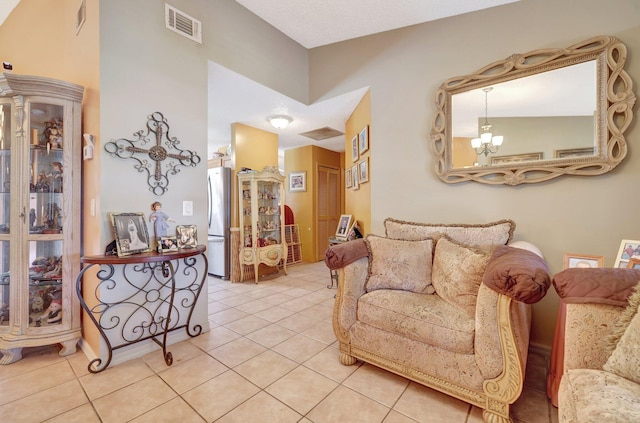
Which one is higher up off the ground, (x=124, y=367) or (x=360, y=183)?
(x=360, y=183)

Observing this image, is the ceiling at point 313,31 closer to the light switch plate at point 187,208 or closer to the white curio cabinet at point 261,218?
the white curio cabinet at point 261,218

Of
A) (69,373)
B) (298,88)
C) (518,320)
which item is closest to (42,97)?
(69,373)

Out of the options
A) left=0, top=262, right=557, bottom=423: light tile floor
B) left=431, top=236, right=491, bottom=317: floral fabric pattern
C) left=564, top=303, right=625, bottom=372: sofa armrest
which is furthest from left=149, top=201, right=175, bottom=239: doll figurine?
left=564, top=303, right=625, bottom=372: sofa armrest

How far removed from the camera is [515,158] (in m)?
2.05

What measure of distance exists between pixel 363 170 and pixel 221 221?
7.75ft

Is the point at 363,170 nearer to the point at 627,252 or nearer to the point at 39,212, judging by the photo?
the point at 627,252

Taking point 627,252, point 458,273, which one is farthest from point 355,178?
point 627,252

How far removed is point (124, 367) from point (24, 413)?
48 centimetres

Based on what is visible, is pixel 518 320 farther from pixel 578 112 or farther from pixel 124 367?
pixel 124 367

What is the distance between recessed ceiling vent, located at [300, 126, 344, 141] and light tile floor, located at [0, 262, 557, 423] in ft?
10.6

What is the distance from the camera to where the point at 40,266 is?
Result: 195cm

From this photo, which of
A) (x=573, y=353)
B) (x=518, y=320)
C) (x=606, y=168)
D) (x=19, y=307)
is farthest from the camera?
(x=19, y=307)

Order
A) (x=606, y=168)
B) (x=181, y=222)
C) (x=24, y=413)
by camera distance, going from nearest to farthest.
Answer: (x=24, y=413) → (x=606, y=168) → (x=181, y=222)

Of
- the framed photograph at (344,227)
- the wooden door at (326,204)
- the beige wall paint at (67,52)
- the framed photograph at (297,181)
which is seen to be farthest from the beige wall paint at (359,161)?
the beige wall paint at (67,52)
